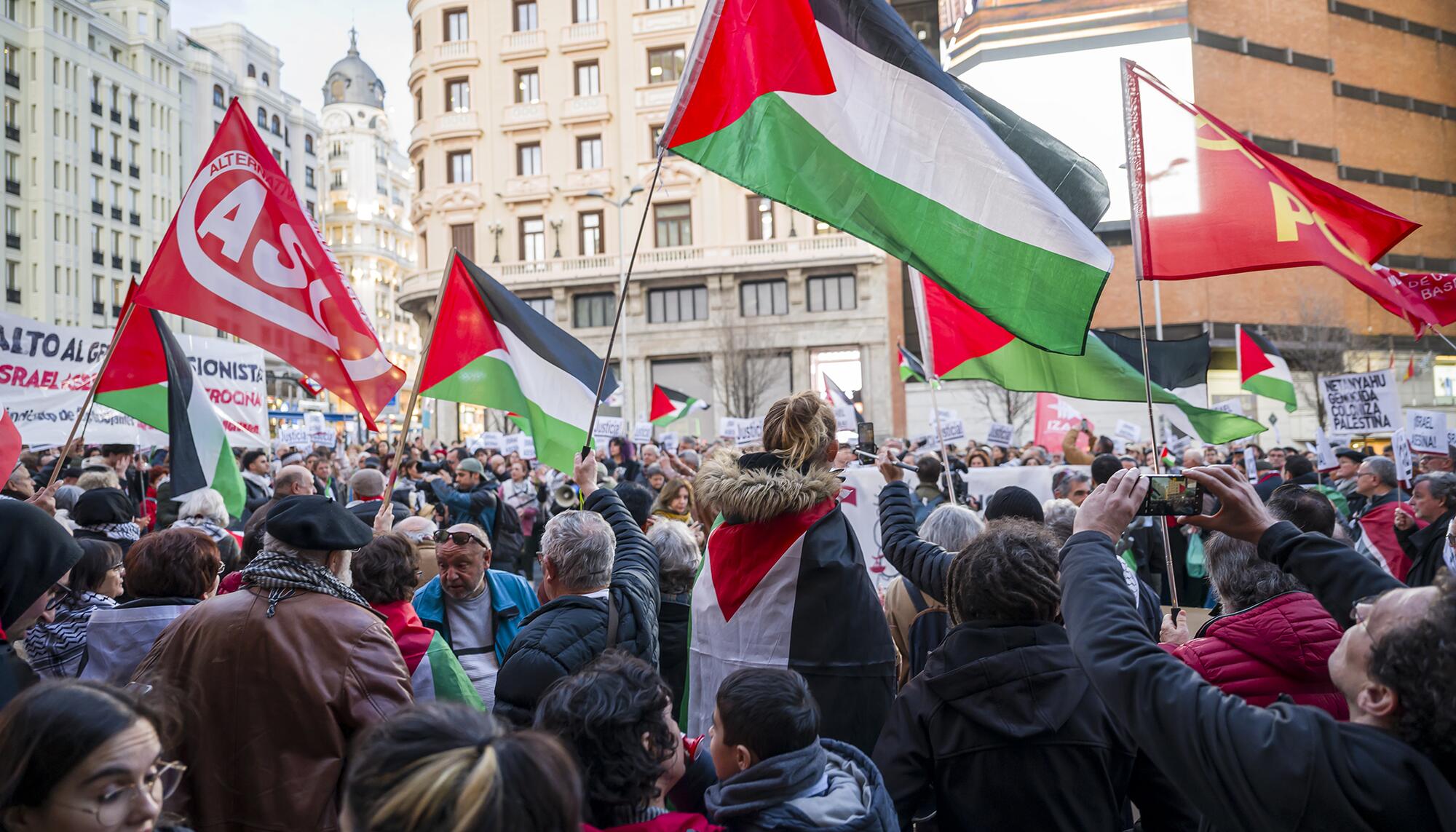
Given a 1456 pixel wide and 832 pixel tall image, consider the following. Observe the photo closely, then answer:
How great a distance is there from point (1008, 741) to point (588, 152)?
43.1 m

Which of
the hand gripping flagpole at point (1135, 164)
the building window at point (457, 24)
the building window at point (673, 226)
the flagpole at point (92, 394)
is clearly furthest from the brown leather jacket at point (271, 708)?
the building window at point (457, 24)

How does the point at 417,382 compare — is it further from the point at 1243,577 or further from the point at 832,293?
the point at 832,293

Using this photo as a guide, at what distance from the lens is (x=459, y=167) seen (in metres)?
45.1

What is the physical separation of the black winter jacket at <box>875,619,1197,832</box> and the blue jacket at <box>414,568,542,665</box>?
199 cm

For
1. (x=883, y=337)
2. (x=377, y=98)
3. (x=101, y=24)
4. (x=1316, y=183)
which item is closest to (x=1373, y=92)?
(x=883, y=337)

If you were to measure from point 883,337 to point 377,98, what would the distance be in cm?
10073

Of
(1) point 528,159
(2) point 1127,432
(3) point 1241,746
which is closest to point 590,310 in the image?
(1) point 528,159

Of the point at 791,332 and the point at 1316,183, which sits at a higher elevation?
the point at 791,332

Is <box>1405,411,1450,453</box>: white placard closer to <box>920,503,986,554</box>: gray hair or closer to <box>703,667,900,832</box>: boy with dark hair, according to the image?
<box>920,503,986,554</box>: gray hair

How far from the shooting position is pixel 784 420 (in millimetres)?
3703

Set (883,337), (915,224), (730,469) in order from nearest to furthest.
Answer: (730,469) → (915,224) → (883,337)

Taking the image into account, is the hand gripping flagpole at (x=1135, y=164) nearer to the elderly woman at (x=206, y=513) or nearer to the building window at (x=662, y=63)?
the elderly woman at (x=206, y=513)

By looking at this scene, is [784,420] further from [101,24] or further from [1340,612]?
[101,24]

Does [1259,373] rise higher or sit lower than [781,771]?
higher
